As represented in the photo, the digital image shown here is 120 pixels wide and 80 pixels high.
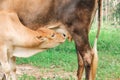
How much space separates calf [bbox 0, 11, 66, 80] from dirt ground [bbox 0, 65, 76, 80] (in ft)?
5.05

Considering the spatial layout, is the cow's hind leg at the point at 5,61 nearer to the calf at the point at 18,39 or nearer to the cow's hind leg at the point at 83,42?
the calf at the point at 18,39

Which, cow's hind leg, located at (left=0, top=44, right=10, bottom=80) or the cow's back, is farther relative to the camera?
the cow's back

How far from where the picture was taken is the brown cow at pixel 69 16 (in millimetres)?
6461

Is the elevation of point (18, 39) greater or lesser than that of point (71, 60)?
greater

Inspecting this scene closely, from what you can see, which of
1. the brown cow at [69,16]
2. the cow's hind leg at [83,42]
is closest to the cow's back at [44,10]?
the brown cow at [69,16]

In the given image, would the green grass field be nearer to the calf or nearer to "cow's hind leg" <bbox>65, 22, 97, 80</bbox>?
the calf

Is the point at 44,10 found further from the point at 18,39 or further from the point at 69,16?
the point at 18,39

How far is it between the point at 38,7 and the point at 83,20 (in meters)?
0.88

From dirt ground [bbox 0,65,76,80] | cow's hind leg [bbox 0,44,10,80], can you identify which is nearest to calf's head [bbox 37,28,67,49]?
cow's hind leg [bbox 0,44,10,80]

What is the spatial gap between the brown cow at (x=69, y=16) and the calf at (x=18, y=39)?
242 millimetres

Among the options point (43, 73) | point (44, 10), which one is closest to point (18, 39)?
point (44, 10)

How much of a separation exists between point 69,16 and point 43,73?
89.3 inches

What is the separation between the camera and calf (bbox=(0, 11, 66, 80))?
6.31 m

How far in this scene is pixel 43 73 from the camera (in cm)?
846
